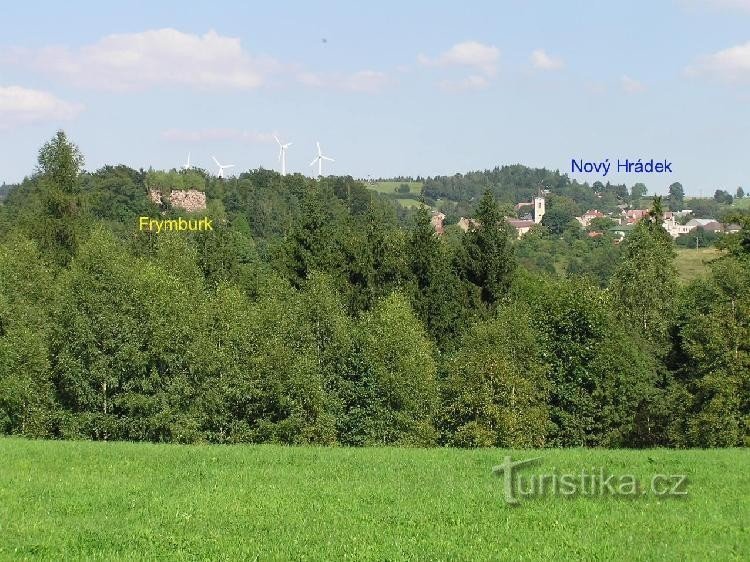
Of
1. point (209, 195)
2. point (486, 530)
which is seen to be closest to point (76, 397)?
point (486, 530)

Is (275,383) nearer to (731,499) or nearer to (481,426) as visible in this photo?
(481,426)

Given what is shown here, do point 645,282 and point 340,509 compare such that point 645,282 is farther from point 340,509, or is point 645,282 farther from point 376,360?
point 340,509

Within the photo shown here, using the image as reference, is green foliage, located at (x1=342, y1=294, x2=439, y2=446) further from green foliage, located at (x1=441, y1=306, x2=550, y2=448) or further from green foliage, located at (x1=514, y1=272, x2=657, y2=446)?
green foliage, located at (x1=514, y1=272, x2=657, y2=446)

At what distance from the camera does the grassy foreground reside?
16578mm

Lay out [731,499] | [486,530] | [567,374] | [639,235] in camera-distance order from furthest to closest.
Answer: [639,235]
[567,374]
[731,499]
[486,530]

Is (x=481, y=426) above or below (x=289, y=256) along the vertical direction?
below

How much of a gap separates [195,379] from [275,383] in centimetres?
454

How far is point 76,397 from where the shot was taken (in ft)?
156

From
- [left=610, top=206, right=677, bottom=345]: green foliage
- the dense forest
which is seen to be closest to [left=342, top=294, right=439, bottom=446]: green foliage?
the dense forest

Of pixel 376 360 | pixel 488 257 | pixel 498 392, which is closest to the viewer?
pixel 498 392

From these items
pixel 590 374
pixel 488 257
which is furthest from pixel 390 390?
pixel 488 257

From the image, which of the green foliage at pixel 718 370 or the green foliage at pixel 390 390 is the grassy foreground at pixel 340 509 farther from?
the green foliage at pixel 390 390

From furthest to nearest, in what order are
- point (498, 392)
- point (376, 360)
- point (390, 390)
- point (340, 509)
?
point (376, 360)
point (390, 390)
point (498, 392)
point (340, 509)

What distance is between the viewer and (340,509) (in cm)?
2022
